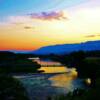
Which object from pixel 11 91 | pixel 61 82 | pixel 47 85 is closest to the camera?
pixel 11 91

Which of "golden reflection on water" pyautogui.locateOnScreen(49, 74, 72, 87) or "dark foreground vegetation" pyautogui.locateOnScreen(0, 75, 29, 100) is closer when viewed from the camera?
"dark foreground vegetation" pyautogui.locateOnScreen(0, 75, 29, 100)

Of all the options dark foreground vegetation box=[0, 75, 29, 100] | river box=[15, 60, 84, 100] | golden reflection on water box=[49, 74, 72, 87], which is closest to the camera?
dark foreground vegetation box=[0, 75, 29, 100]

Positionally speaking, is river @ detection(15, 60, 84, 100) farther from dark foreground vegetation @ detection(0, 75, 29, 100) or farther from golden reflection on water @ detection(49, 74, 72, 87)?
dark foreground vegetation @ detection(0, 75, 29, 100)

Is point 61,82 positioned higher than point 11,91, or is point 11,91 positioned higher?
point 11,91

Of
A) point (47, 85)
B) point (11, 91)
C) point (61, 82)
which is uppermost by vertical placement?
point (11, 91)

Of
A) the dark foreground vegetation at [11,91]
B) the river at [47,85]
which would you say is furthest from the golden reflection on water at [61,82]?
the dark foreground vegetation at [11,91]

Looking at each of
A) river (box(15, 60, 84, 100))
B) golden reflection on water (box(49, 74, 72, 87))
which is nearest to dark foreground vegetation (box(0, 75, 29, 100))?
river (box(15, 60, 84, 100))

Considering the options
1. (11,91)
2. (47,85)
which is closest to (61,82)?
(47,85)

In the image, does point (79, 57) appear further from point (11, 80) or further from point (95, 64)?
point (11, 80)

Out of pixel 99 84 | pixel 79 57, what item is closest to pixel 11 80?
pixel 99 84

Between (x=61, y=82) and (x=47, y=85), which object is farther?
(x=61, y=82)

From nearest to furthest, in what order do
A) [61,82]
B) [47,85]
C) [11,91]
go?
[11,91] → [47,85] → [61,82]

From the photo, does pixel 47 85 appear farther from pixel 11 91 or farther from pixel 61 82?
pixel 11 91

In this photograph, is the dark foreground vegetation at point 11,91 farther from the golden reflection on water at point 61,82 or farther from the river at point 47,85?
the golden reflection on water at point 61,82
